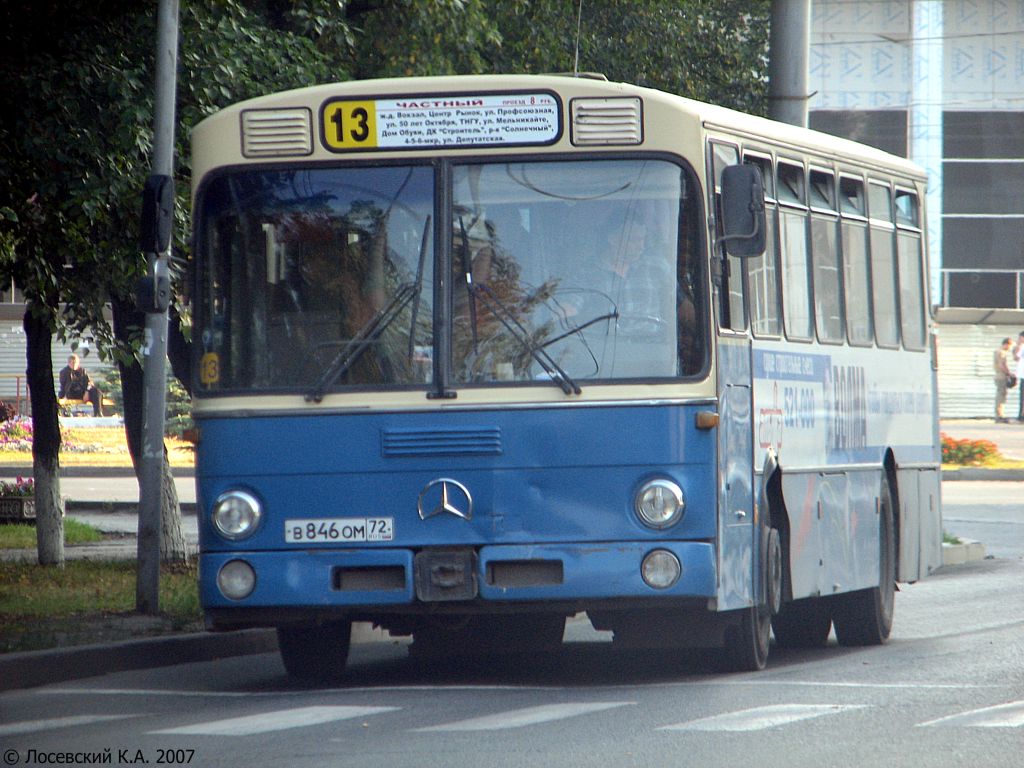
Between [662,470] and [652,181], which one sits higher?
[652,181]

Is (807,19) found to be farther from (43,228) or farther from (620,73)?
(43,228)

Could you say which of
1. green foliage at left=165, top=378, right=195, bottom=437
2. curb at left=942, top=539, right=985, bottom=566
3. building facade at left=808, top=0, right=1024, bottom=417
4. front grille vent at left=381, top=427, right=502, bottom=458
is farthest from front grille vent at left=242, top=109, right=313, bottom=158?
building facade at left=808, top=0, right=1024, bottom=417

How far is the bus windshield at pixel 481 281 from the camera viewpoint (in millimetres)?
9547

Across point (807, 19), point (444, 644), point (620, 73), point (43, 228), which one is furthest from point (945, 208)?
point (444, 644)

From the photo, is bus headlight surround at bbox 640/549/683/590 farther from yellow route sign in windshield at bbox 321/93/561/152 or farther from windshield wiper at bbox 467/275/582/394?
yellow route sign in windshield at bbox 321/93/561/152

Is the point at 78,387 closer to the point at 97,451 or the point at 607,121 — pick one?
the point at 97,451

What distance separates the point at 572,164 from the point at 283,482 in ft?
6.52

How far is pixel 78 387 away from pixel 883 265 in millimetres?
35566

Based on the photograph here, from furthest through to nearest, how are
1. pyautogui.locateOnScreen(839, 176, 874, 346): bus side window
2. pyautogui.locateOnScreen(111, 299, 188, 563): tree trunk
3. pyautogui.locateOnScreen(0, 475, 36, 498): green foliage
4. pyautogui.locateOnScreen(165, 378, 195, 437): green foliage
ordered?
pyautogui.locateOnScreen(165, 378, 195, 437): green foliage
pyautogui.locateOnScreen(0, 475, 36, 498): green foliage
pyautogui.locateOnScreen(111, 299, 188, 563): tree trunk
pyautogui.locateOnScreen(839, 176, 874, 346): bus side window

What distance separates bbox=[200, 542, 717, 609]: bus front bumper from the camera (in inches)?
372

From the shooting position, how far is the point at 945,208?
49.1 meters

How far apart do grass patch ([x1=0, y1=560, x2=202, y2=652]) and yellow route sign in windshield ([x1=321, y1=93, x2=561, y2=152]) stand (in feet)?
10.9

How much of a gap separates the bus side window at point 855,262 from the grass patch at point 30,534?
11386mm

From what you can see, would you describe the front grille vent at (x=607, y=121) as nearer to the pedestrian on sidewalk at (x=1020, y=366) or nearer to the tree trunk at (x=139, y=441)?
the tree trunk at (x=139, y=441)
